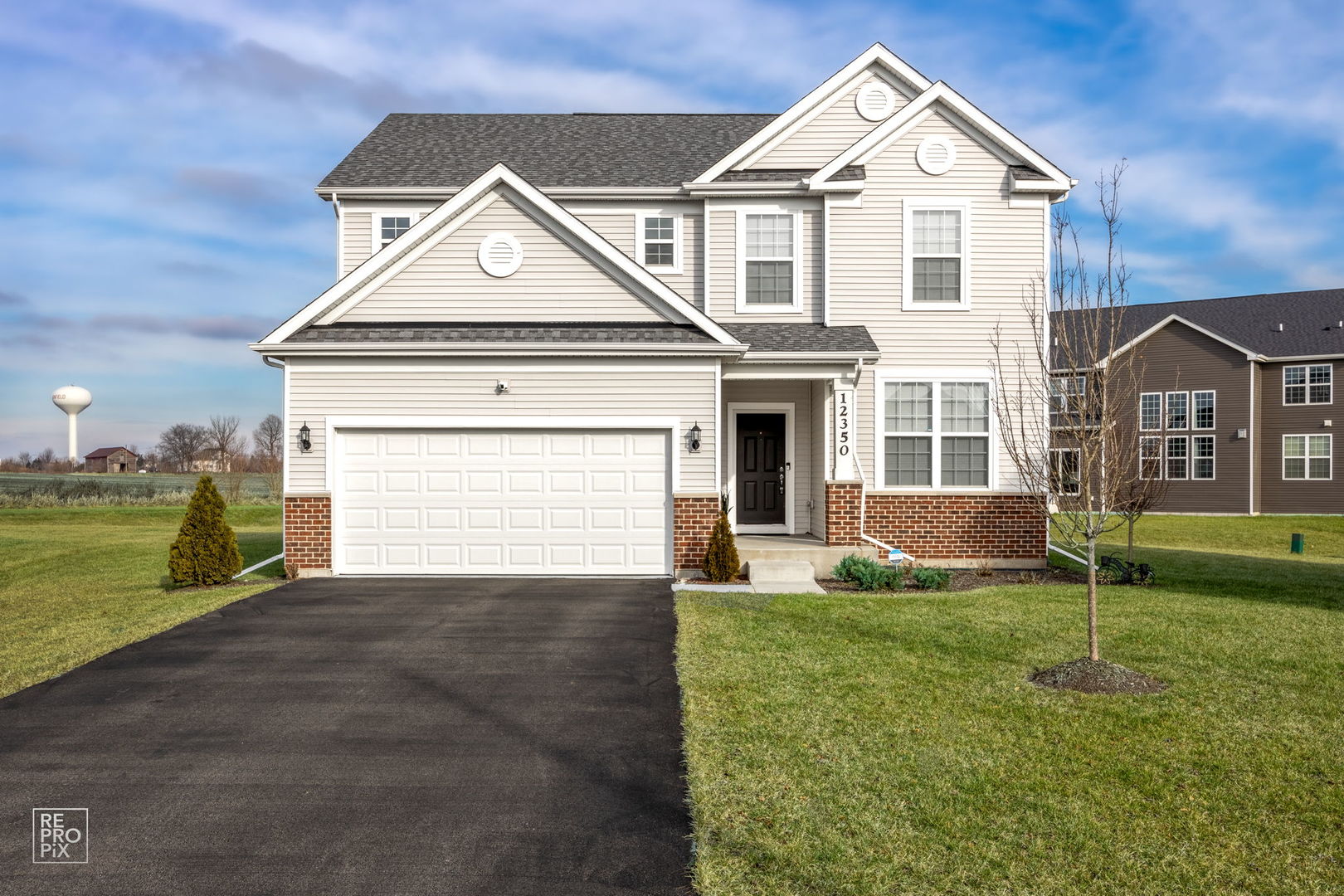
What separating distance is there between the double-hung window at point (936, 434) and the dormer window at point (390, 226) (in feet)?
31.2

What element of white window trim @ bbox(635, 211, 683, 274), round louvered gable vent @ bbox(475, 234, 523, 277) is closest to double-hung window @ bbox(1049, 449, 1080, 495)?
round louvered gable vent @ bbox(475, 234, 523, 277)

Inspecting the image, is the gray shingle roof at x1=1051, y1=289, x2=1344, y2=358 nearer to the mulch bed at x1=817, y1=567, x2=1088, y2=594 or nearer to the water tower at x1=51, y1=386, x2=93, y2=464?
the mulch bed at x1=817, y1=567, x2=1088, y2=594

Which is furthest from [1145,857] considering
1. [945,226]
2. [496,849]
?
[945,226]

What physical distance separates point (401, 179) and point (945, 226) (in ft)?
33.6

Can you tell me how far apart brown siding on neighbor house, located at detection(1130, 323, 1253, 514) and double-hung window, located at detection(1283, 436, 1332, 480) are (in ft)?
5.41

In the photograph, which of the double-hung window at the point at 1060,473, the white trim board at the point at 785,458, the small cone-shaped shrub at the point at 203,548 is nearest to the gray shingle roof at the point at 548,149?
the white trim board at the point at 785,458

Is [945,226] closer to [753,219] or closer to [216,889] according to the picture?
[753,219]

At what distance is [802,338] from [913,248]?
2775mm

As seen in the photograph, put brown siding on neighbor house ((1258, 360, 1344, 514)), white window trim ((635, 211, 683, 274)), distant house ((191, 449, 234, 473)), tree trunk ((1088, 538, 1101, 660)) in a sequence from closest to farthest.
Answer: tree trunk ((1088, 538, 1101, 660)), white window trim ((635, 211, 683, 274)), brown siding on neighbor house ((1258, 360, 1344, 514)), distant house ((191, 449, 234, 473))

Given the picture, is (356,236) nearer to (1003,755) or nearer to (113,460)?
(1003,755)

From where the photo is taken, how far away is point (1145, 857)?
14.5ft

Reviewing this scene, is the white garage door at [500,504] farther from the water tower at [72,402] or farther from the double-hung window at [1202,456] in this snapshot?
the water tower at [72,402]

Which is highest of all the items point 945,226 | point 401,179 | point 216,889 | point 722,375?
point 401,179

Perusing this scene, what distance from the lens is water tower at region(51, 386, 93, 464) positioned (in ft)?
227
